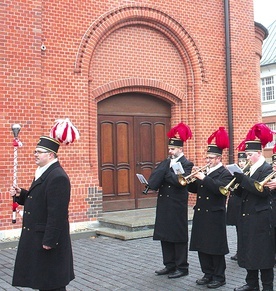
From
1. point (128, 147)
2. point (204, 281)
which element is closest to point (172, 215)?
point (204, 281)

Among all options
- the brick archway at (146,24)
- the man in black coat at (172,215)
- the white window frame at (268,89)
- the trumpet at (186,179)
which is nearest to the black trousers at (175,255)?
the man in black coat at (172,215)

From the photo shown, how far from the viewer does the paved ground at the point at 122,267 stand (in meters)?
6.69

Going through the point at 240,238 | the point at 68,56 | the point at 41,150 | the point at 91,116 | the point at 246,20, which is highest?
the point at 246,20

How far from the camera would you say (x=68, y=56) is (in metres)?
11.0

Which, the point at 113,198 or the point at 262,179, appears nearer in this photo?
the point at 262,179

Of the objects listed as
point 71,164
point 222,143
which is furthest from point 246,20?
point 222,143

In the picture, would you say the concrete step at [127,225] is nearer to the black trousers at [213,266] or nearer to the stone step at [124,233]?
the stone step at [124,233]

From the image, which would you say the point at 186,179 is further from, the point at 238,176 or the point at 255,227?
the point at 255,227

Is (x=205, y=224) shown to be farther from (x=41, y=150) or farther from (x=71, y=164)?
(x=71, y=164)

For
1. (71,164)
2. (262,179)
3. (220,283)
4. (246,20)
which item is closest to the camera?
(262,179)

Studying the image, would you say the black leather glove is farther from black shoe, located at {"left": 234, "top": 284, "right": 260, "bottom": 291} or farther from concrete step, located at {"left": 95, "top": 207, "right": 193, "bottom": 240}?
concrete step, located at {"left": 95, "top": 207, "right": 193, "bottom": 240}

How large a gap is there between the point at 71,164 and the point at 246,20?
23.1ft

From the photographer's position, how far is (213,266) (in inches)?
265

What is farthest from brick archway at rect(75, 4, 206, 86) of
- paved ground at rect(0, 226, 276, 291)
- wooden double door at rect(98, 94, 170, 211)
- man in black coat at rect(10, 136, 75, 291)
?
man in black coat at rect(10, 136, 75, 291)
